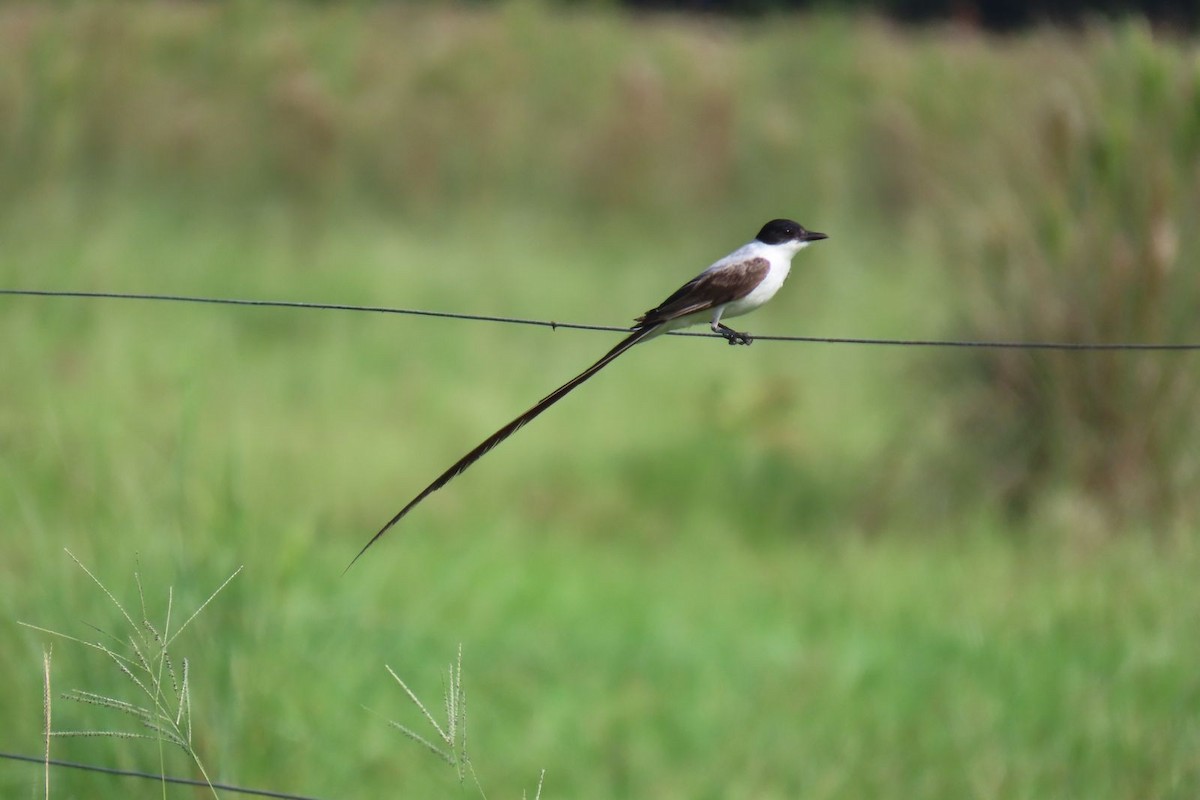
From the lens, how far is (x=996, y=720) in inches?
195

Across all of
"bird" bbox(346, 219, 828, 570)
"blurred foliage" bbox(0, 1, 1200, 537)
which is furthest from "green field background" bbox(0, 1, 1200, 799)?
"bird" bbox(346, 219, 828, 570)

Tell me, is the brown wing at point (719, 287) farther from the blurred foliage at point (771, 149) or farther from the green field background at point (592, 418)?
the blurred foliage at point (771, 149)

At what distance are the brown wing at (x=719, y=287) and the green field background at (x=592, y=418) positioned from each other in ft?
4.86

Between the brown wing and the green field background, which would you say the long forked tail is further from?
the green field background

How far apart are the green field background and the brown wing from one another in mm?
1480

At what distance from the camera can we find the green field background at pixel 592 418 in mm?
4695

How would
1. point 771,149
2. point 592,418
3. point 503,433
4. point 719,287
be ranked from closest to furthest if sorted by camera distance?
point 503,433 < point 719,287 < point 592,418 < point 771,149

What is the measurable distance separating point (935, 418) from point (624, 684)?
2517mm

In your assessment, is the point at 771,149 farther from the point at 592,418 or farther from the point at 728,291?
the point at 728,291

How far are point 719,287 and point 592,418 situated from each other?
17.2ft

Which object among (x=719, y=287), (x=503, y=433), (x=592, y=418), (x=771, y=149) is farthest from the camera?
(x=771, y=149)

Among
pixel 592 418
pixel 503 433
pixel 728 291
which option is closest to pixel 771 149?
pixel 592 418

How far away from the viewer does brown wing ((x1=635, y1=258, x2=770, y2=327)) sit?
3352 millimetres

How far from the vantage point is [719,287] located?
3.40 m
